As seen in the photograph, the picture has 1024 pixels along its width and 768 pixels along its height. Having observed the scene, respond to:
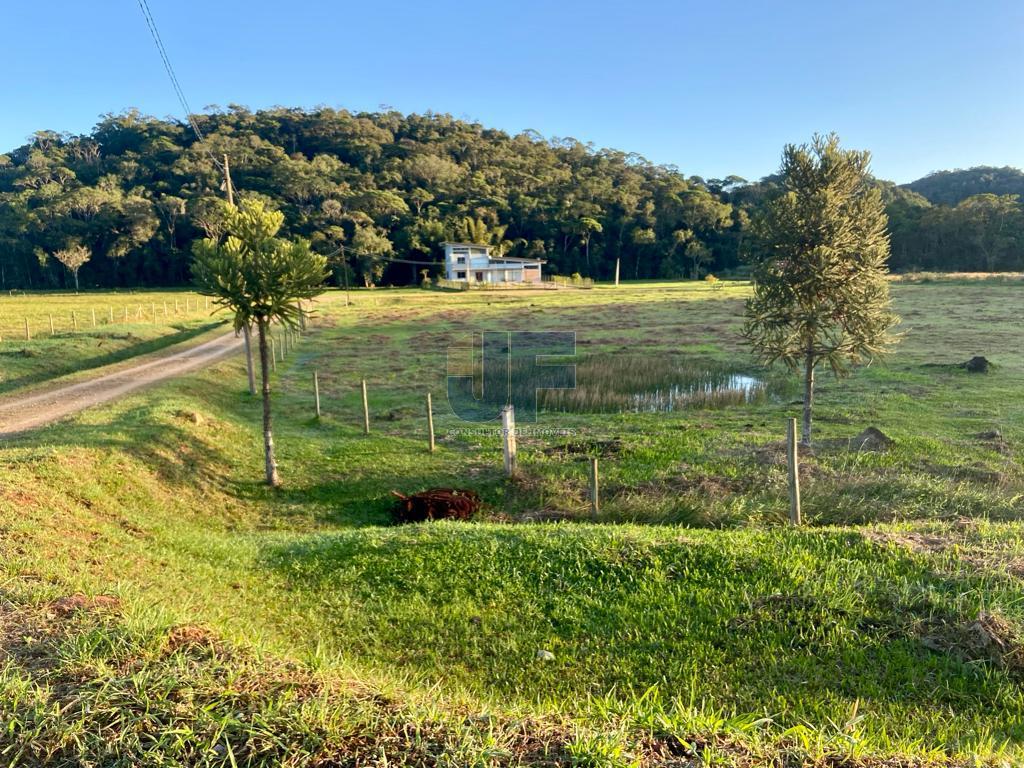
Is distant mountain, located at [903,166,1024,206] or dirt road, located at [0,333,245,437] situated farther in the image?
distant mountain, located at [903,166,1024,206]

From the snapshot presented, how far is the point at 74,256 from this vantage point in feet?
235

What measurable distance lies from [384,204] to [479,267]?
2033cm

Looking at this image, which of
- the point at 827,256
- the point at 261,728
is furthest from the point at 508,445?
the point at 261,728

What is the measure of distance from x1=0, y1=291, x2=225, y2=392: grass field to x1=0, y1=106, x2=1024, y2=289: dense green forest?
84.8ft

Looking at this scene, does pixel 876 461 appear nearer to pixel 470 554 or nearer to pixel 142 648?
pixel 470 554

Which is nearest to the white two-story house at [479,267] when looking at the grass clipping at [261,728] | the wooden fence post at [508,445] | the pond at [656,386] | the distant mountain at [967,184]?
A: the pond at [656,386]

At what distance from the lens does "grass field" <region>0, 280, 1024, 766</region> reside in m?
3.04

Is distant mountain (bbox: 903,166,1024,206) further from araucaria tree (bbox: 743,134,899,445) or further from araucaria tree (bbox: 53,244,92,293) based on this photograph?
araucaria tree (bbox: 53,244,92,293)

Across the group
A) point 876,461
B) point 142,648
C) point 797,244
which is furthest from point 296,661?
point 797,244

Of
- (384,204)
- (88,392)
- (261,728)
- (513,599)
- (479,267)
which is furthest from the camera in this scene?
(384,204)

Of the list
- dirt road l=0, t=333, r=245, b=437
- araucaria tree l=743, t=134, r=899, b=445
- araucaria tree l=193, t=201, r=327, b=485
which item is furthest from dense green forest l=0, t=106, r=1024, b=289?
araucaria tree l=193, t=201, r=327, b=485

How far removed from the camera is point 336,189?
9069cm

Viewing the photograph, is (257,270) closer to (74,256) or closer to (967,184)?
(74,256)

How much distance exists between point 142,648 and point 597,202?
110137 millimetres
